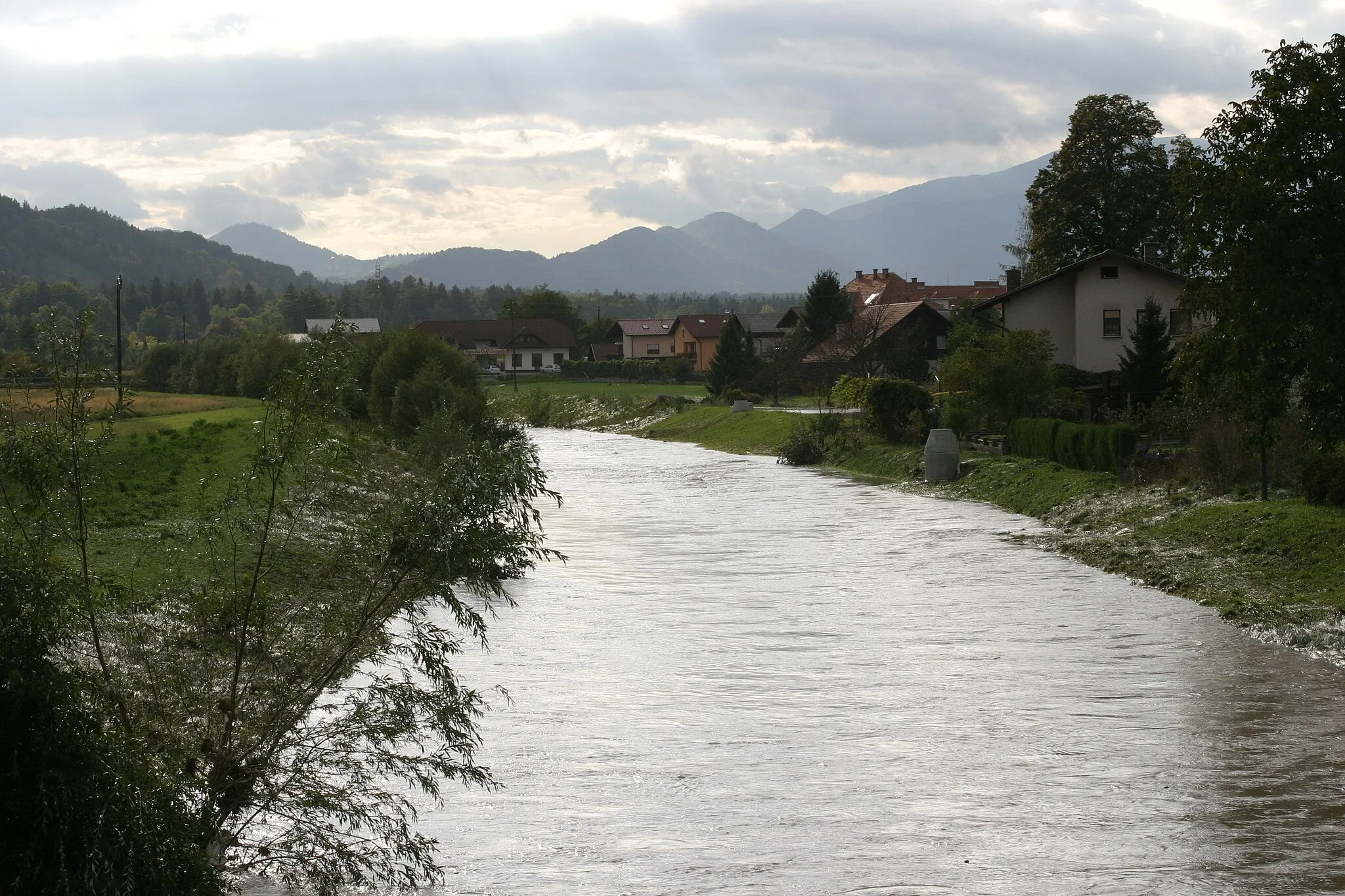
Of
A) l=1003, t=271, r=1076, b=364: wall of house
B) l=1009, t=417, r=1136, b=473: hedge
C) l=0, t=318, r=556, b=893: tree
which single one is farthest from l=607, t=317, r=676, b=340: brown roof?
l=0, t=318, r=556, b=893: tree

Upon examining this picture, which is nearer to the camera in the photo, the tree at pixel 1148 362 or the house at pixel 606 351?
the tree at pixel 1148 362

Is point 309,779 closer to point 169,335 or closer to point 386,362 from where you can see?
point 386,362

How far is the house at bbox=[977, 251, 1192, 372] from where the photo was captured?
188 feet

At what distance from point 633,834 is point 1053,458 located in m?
27.8

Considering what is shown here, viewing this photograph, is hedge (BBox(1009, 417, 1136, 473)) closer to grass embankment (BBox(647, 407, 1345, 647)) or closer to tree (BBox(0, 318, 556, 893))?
grass embankment (BBox(647, 407, 1345, 647))

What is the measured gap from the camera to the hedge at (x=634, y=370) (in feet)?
379

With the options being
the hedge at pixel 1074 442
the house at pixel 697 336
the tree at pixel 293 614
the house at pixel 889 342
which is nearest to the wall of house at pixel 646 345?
the house at pixel 697 336

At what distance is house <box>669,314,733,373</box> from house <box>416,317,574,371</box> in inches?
578

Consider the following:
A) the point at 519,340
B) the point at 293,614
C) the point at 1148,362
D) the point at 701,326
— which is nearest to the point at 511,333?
the point at 519,340

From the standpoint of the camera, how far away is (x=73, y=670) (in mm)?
6965

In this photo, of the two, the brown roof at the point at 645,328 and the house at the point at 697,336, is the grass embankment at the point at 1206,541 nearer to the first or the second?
the house at the point at 697,336

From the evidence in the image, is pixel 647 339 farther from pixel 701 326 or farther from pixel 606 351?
pixel 701 326

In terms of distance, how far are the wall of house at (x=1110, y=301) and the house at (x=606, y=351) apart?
9005 centimetres

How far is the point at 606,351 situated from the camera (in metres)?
148
